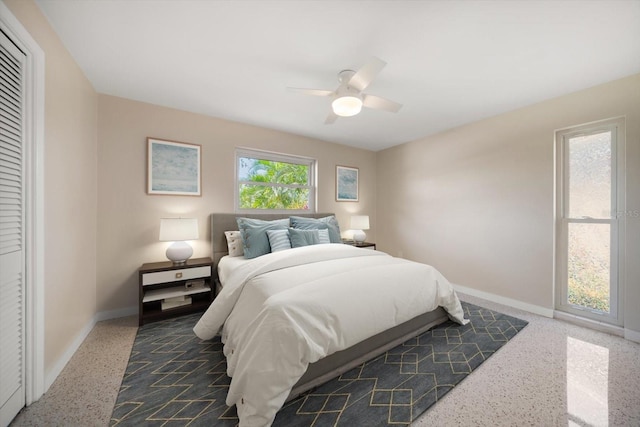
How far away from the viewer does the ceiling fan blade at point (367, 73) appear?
1650 millimetres

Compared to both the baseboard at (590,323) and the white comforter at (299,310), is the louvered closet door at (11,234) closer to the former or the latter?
the white comforter at (299,310)

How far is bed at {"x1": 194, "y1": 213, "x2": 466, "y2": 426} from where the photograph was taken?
1.28 metres

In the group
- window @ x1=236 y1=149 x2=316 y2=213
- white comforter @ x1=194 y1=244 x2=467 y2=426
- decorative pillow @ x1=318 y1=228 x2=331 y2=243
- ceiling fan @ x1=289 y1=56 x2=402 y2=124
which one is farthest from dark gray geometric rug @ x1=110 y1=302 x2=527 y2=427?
ceiling fan @ x1=289 y1=56 x2=402 y2=124

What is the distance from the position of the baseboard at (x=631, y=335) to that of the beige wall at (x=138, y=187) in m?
4.44

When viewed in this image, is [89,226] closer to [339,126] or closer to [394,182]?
[339,126]

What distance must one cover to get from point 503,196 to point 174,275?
4.15 m

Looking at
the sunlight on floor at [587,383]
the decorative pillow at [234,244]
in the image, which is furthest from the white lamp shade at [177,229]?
the sunlight on floor at [587,383]

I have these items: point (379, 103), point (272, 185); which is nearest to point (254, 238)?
point (272, 185)

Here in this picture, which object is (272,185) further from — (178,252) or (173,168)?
(178,252)

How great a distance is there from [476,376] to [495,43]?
248cm

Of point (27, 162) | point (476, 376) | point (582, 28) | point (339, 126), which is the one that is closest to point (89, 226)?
point (27, 162)

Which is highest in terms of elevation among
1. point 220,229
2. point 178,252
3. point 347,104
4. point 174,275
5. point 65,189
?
point 347,104

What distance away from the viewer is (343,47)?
182cm

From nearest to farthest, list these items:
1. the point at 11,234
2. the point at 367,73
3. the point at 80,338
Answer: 1. the point at 11,234
2. the point at 367,73
3. the point at 80,338
